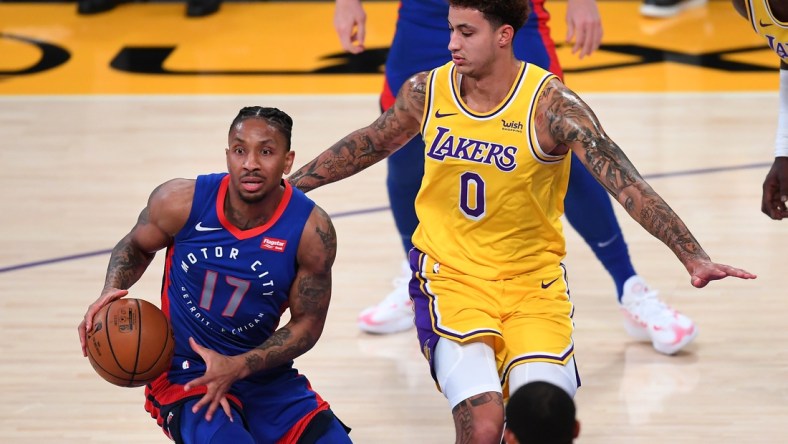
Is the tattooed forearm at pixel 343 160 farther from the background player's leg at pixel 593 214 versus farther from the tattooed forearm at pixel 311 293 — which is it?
the background player's leg at pixel 593 214

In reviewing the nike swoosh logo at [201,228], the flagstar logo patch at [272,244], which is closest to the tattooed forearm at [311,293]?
the flagstar logo patch at [272,244]

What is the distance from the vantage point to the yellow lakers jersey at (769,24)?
4.33 m

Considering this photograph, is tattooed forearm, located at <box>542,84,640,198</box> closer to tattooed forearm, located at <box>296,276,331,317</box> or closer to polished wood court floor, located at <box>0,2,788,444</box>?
tattooed forearm, located at <box>296,276,331,317</box>

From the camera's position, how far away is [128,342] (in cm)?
358

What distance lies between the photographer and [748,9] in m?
4.43

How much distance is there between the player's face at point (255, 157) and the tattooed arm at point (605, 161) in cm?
85

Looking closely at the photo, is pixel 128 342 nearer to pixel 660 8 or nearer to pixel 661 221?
pixel 661 221

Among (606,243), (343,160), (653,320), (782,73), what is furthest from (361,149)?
(653,320)

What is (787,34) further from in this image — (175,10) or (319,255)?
(175,10)

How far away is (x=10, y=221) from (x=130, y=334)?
371 centimetres

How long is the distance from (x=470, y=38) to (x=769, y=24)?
1236mm

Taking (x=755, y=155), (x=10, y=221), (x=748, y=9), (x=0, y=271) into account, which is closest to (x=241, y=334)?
(x=748, y=9)

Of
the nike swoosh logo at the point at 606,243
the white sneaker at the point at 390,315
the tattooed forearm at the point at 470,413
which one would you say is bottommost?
the white sneaker at the point at 390,315

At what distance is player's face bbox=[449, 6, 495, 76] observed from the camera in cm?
385
